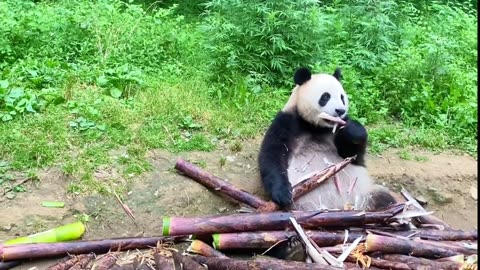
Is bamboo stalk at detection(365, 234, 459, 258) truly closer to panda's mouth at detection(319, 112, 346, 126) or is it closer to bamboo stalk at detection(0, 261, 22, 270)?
panda's mouth at detection(319, 112, 346, 126)

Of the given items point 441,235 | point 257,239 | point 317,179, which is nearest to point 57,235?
point 257,239

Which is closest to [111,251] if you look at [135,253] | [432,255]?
[135,253]

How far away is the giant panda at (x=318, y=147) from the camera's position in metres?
5.06

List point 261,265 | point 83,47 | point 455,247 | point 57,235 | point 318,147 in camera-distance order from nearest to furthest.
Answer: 1. point 261,265
2. point 455,247
3. point 57,235
4. point 318,147
5. point 83,47

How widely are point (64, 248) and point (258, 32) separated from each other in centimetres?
374

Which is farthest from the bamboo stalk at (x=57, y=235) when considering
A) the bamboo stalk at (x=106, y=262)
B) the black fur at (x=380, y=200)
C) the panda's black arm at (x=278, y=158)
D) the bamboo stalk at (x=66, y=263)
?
the black fur at (x=380, y=200)

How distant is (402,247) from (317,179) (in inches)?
39.2

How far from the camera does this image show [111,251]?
4516 millimetres

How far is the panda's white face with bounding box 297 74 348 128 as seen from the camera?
5258mm

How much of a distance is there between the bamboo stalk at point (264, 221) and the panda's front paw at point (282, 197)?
0.13m

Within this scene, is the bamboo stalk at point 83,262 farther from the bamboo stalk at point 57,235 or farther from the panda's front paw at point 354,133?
the panda's front paw at point 354,133

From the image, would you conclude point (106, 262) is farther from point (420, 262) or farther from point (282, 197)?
point (420, 262)

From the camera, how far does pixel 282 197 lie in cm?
468

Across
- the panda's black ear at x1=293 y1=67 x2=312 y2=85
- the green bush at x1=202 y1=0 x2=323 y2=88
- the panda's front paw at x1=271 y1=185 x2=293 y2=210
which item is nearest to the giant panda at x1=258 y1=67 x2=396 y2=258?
the panda's black ear at x1=293 y1=67 x2=312 y2=85
